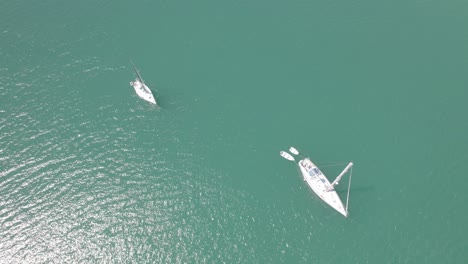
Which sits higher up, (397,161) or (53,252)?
(397,161)

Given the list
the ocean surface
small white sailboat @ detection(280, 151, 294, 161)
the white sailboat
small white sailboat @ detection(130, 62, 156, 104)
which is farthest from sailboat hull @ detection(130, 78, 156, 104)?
the white sailboat

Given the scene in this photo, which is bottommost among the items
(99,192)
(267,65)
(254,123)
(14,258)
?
(14,258)

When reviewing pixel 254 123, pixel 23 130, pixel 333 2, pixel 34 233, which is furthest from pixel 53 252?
pixel 333 2

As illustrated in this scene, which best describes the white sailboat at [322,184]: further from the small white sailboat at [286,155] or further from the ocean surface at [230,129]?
the small white sailboat at [286,155]

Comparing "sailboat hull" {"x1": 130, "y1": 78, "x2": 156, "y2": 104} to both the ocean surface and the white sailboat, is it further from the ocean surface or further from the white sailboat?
the white sailboat

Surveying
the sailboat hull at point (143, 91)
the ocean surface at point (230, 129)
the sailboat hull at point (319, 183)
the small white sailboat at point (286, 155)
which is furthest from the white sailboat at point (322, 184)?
the sailboat hull at point (143, 91)

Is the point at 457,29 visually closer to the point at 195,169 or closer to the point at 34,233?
the point at 195,169

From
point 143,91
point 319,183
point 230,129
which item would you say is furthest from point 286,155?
point 143,91

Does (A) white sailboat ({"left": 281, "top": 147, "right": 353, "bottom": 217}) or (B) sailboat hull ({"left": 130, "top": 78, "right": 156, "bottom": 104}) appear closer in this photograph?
(A) white sailboat ({"left": 281, "top": 147, "right": 353, "bottom": 217})
